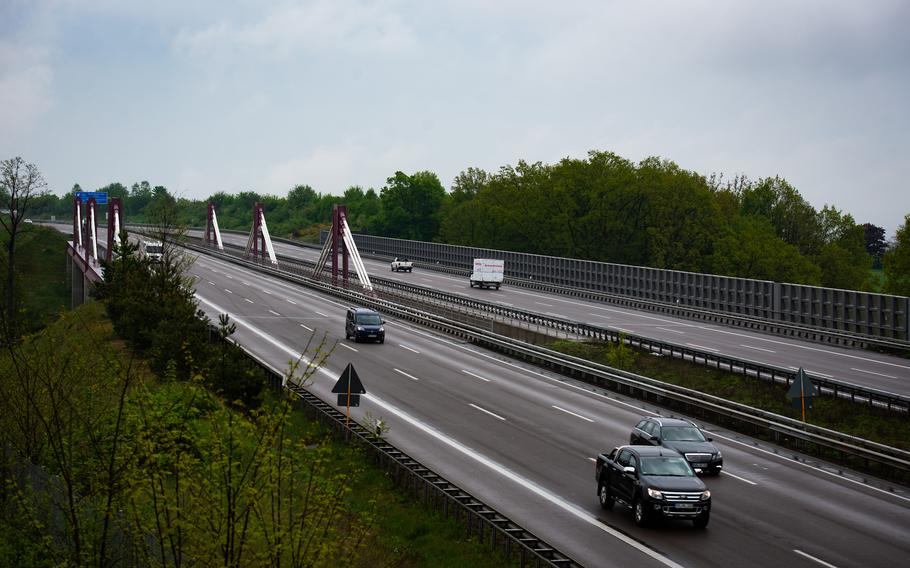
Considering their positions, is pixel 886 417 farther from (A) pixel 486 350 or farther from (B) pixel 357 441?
(A) pixel 486 350

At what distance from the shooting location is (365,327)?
5628 cm

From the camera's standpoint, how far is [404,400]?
38.8 meters

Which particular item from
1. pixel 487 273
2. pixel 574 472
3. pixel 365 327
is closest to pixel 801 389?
pixel 574 472

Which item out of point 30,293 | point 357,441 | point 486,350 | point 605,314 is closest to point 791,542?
point 357,441

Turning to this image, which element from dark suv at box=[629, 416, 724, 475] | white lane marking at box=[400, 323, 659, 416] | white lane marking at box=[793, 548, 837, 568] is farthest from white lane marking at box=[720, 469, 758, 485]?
white lane marking at box=[400, 323, 659, 416]

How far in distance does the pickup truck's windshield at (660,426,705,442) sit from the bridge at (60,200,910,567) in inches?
49.6

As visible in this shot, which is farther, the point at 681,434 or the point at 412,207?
the point at 412,207

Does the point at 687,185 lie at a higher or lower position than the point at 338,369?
higher

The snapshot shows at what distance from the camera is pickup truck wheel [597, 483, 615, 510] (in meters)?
23.5

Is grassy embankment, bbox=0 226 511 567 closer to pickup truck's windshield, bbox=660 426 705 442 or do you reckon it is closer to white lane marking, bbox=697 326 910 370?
pickup truck's windshield, bbox=660 426 705 442

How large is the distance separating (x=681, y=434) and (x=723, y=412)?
8.78 meters

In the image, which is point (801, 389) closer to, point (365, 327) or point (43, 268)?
point (365, 327)

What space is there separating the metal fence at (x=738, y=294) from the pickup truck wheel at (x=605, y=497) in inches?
1404

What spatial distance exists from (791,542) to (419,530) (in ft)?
26.3
